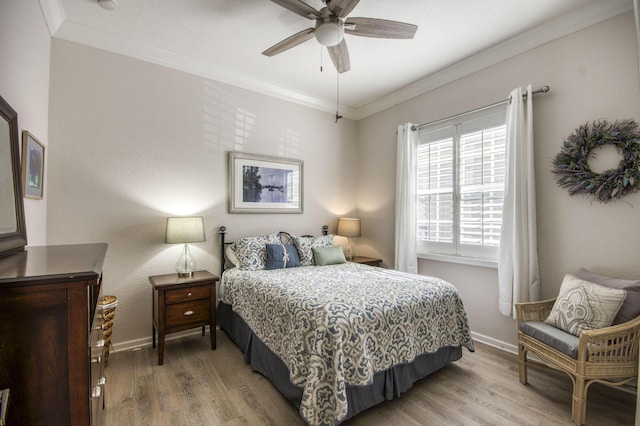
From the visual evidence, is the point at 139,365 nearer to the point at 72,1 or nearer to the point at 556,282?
the point at 72,1

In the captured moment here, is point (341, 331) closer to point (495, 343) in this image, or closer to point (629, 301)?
point (629, 301)

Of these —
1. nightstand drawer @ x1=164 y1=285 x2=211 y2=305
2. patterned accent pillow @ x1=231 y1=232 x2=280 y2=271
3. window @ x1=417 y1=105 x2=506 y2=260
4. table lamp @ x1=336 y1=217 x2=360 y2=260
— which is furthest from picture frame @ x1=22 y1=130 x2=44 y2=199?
window @ x1=417 y1=105 x2=506 y2=260

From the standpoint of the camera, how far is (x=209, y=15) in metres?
2.47

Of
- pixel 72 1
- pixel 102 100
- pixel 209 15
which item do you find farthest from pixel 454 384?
pixel 72 1

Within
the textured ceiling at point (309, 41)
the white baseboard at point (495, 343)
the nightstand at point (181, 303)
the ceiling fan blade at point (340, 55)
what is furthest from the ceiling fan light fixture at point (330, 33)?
the white baseboard at point (495, 343)

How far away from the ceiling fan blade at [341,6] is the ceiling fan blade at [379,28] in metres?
0.07

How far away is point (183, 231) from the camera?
2844mm

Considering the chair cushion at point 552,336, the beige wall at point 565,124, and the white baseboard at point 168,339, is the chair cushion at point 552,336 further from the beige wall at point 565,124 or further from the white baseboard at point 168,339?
the white baseboard at point 168,339

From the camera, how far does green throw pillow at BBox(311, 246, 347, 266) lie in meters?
3.44

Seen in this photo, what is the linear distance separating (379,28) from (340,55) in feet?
1.45

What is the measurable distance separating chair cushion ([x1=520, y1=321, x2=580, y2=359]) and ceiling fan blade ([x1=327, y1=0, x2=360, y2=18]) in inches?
104

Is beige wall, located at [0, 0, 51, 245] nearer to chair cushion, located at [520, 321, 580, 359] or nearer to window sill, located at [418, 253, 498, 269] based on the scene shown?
chair cushion, located at [520, 321, 580, 359]

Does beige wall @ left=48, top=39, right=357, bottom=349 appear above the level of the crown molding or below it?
below

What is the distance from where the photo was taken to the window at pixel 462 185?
3.02 m
